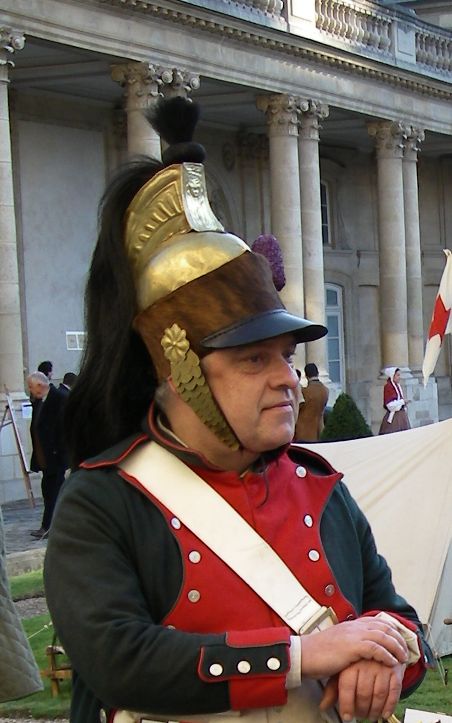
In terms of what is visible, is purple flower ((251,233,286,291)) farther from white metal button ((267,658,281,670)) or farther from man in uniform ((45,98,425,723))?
white metal button ((267,658,281,670))

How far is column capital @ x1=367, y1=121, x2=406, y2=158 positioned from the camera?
2519cm

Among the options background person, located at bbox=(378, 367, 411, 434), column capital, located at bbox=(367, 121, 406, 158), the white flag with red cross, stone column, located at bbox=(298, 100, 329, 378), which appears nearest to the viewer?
the white flag with red cross

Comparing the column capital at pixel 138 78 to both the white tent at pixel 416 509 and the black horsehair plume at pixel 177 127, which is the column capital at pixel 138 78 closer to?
the white tent at pixel 416 509

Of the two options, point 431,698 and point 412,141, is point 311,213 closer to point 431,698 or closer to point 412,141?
point 412,141

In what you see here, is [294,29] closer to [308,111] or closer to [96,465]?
[308,111]

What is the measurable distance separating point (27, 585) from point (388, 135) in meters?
17.0

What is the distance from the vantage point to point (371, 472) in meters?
7.75

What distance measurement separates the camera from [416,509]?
300 inches

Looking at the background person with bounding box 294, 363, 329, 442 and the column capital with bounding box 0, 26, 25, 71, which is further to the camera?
the column capital with bounding box 0, 26, 25, 71

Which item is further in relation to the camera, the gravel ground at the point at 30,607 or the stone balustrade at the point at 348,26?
the stone balustrade at the point at 348,26

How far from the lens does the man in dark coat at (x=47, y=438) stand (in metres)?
12.4

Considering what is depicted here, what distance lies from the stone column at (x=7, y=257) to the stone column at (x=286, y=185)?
6.05 metres

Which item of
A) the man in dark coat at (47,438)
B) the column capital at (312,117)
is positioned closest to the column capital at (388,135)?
the column capital at (312,117)

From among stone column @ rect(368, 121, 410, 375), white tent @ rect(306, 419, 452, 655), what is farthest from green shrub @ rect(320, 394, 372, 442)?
stone column @ rect(368, 121, 410, 375)
